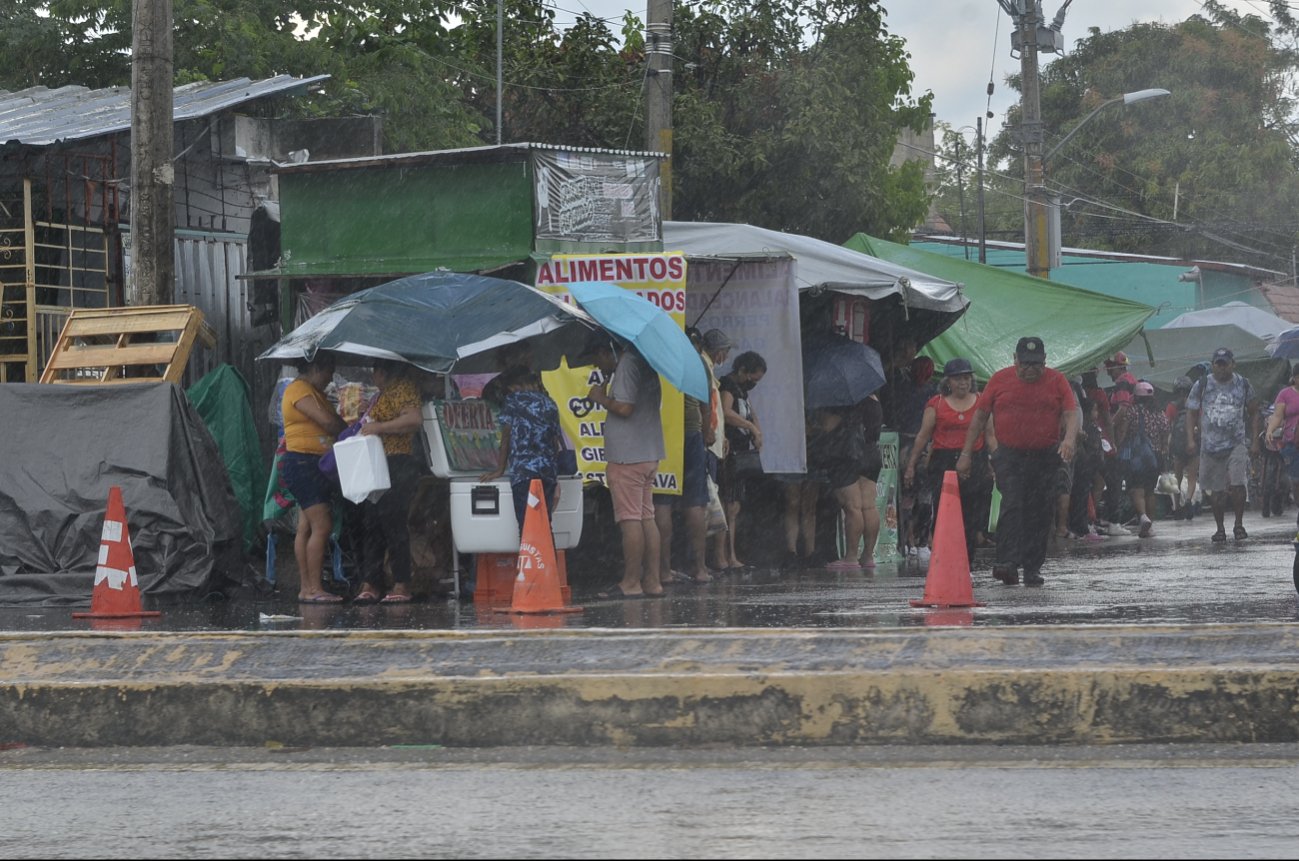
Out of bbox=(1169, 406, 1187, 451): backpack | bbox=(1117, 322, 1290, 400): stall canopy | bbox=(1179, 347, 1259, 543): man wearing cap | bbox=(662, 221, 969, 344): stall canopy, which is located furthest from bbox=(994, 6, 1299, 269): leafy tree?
bbox=(662, 221, 969, 344): stall canopy

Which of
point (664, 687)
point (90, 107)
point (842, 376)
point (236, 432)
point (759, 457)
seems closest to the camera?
point (664, 687)

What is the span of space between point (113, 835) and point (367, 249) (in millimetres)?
7888

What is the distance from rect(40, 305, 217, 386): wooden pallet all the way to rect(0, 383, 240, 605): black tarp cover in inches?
11.1

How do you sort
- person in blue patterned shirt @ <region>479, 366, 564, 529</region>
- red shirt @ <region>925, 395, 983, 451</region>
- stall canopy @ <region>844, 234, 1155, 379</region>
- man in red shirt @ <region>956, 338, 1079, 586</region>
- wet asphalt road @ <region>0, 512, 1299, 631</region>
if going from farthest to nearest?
stall canopy @ <region>844, 234, 1155, 379</region>, red shirt @ <region>925, 395, 983, 451</region>, man in red shirt @ <region>956, 338, 1079, 586</region>, person in blue patterned shirt @ <region>479, 366, 564, 529</region>, wet asphalt road @ <region>0, 512, 1299, 631</region>

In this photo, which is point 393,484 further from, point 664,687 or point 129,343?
point 664,687

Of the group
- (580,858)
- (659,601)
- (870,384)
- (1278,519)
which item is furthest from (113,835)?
(1278,519)

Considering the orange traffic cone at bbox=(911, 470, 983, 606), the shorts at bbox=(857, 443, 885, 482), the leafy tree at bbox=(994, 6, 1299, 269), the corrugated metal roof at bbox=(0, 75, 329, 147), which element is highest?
the leafy tree at bbox=(994, 6, 1299, 269)

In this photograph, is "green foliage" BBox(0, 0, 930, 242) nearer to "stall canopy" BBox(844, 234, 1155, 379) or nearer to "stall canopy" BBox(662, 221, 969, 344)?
"stall canopy" BBox(844, 234, 1155, 379)

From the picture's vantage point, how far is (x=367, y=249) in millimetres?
13109

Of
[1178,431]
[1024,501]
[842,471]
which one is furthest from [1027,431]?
[1178,431]

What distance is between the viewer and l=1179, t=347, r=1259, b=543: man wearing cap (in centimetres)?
1709

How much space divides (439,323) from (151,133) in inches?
125

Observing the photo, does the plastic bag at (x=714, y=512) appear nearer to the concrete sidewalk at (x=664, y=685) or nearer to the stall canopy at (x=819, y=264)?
the stall canopy at (x=819, y=264)

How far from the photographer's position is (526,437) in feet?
34.3
